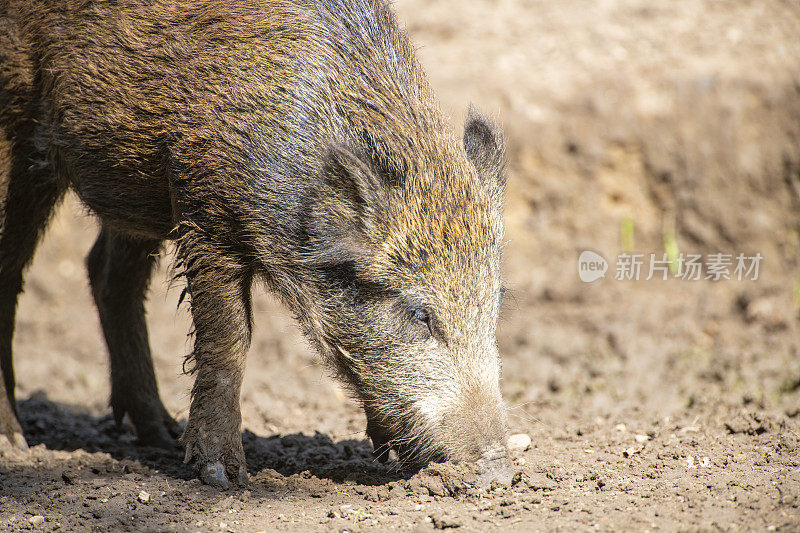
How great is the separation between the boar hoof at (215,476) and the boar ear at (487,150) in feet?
6.26

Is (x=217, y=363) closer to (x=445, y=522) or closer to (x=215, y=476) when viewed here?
(x=215, y=476)

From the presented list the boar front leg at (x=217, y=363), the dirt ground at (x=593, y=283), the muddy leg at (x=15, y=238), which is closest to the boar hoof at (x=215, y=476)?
the boar front leg at (x=217, y=363)

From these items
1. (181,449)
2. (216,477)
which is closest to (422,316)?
(216,477)

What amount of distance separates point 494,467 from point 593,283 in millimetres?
3981

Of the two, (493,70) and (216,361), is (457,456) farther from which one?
(493,70)

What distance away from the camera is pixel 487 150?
→ 13.4ft

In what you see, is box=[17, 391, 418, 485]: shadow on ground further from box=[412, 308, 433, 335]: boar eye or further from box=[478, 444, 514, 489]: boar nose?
box=[412, 308, 433, 335]: boar eye

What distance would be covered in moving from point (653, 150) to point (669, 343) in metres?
1.81

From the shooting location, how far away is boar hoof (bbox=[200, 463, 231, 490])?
3843mm

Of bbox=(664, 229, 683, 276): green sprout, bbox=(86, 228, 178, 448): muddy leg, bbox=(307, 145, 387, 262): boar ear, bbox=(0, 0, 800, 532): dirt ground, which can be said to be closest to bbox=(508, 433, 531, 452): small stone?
bbox=(0, 0, 800, 532): dirt ground

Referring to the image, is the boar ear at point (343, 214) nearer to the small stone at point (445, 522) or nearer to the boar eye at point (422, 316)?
the boar eye at point (422, 316)

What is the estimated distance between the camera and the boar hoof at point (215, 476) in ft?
12.6

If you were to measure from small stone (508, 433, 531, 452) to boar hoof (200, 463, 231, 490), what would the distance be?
150cm

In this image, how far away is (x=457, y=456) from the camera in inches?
140
